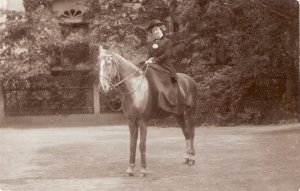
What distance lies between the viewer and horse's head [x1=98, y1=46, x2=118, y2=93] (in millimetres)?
8180

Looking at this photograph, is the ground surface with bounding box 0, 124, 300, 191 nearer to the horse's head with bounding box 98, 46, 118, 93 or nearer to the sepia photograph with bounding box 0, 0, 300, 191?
the sepia photograph with bounding box 0, 0, 300, 191

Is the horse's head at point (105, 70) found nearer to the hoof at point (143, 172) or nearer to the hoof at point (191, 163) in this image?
the hoof at point (143, 172)

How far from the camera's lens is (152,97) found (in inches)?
354

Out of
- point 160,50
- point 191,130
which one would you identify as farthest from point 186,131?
point 160,50

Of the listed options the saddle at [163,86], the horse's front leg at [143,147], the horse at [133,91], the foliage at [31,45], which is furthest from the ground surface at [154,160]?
the foliage at [31,45]

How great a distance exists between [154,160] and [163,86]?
1.58m

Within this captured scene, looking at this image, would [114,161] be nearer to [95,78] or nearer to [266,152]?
[266,152]

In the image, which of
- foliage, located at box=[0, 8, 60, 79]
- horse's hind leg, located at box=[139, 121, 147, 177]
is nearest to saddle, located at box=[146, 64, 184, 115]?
horse's hind leg, located at box=[139, 121, 147, 177]

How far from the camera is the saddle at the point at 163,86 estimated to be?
888 centimetres

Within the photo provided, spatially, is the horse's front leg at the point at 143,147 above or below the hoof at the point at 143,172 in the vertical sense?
above

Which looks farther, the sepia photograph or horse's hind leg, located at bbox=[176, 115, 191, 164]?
Answer: horse's hind leg, located at bbox=[176, 115, 191, 164]

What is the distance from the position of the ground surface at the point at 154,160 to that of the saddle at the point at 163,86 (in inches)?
40.0

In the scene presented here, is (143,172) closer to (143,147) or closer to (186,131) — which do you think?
(143,147)

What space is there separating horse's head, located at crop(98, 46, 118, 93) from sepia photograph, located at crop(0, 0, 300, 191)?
2cm
